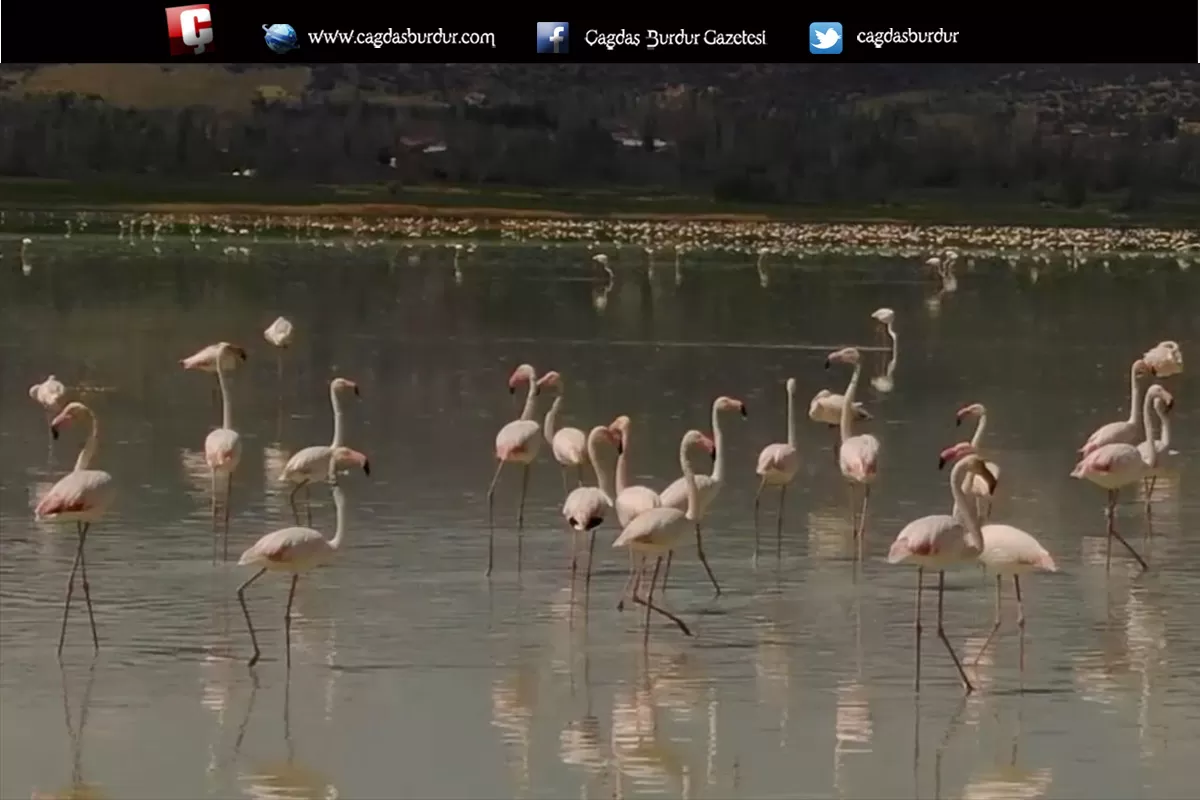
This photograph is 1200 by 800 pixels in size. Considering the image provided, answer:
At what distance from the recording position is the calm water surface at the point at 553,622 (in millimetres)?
9023

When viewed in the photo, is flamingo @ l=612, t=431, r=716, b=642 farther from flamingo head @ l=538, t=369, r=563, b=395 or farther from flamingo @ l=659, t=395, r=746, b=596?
flamingo head @ l=538, t=369, r=563, b=395

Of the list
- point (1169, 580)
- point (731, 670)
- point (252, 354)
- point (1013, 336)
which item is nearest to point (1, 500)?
point (731, 670)

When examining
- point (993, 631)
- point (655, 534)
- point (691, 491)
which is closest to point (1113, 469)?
point (993, 631)

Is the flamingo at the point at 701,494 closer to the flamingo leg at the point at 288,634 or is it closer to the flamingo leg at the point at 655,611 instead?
the flamingo leg at the point at 655,611

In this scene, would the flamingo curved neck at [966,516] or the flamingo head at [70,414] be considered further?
the flamingo head at [70,414]

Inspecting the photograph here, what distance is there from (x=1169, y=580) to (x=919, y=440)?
17.1ft

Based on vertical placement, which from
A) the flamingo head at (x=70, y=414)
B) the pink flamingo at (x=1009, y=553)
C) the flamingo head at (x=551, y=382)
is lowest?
the pink flamingo at (x=1009, y=553)

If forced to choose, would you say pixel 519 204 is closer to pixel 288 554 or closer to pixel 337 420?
pixel 337 420
